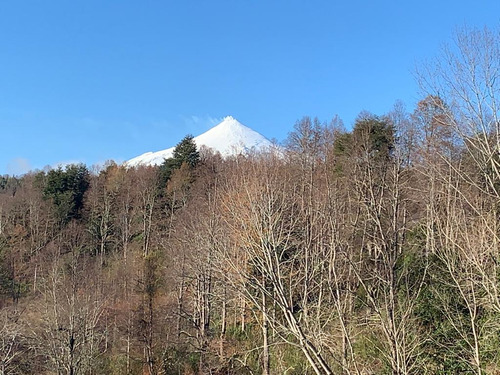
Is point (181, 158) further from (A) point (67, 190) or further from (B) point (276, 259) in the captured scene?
(B) point (276, 259)

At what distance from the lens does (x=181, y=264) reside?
21.5 metres

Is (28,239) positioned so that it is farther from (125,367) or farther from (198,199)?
(125,367)

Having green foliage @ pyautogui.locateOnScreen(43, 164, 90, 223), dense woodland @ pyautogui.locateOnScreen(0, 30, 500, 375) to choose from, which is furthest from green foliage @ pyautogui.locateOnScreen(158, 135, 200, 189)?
green foliage @ pyautogui.locateOnScreen(43, 164, 90, 223)

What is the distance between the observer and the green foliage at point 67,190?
33531 millimetres

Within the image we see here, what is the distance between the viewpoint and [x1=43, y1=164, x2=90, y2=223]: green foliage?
33531 millimetres

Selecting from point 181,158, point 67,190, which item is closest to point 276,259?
point 181,158

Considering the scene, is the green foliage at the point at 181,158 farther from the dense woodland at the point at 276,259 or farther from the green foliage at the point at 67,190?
the green foliage at the point at 67,190

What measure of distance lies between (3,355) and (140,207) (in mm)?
19285

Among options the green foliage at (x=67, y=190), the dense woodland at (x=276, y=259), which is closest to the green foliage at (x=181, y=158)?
the dense woodland at (x=276, y=259)

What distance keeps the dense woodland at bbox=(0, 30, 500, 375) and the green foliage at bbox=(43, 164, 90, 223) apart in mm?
149

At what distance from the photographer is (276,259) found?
304 centimetres

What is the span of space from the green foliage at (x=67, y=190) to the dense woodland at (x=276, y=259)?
0.49 ft

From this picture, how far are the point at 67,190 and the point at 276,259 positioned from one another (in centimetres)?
3568

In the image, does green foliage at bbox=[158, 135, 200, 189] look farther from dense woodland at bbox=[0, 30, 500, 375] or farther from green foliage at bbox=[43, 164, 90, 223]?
green foliage at bbox=[43, 164, 90, 223]
